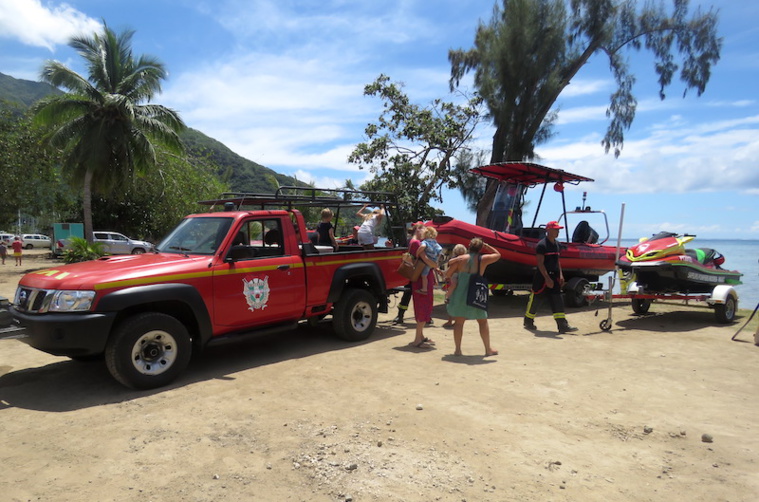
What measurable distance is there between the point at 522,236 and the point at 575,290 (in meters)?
1.61

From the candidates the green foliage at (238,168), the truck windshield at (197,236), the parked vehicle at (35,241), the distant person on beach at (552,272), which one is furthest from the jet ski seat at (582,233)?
the green foliage at (238,168)

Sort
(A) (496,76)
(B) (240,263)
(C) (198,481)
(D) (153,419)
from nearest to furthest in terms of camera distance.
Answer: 1. (C) (198,481)
2. (D) (153,419)
3. (B) (240,263)
4. (A) (496,76)

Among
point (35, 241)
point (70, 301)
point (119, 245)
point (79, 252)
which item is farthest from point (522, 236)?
point (35, 241)

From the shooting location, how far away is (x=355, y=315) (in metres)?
7.34

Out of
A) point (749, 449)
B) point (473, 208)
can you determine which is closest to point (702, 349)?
point (749, 449)

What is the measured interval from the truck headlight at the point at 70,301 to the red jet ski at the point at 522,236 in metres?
6.23

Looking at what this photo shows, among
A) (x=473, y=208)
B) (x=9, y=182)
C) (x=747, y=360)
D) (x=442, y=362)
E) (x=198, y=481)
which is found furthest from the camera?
(x=9, y=182)

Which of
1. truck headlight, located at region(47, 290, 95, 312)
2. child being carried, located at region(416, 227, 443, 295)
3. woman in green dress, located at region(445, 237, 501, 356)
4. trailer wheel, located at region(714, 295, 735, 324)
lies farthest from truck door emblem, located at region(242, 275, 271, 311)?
trailer wheel, located at region(714, 295, 735, 324)

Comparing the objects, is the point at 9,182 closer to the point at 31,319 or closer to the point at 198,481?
the point at 31,319

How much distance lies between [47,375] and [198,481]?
10.9 ft

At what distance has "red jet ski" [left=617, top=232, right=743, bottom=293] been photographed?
9125mm

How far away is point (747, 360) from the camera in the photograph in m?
6.79

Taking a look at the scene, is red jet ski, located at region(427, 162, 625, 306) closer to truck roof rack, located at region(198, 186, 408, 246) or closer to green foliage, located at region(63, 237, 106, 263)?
truck roof rack, located at region(198, 186, 408, 246)

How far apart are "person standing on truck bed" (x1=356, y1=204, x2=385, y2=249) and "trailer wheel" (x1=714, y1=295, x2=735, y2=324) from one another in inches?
259
